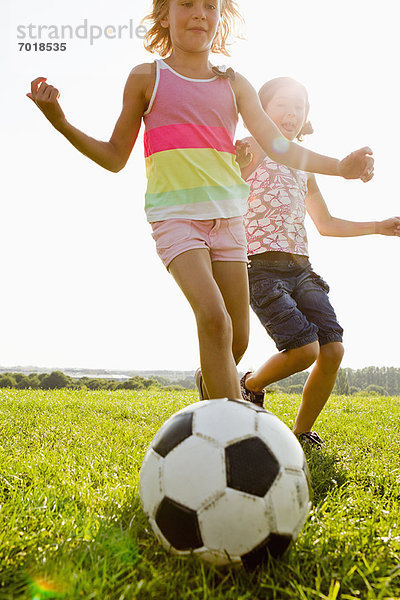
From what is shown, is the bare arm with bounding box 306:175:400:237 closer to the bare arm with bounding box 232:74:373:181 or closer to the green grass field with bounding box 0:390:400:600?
the bare arm with bounding box 232:74:373:181

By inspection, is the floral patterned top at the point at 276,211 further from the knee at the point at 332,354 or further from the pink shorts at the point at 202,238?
the pink shorts at the point at 202,238

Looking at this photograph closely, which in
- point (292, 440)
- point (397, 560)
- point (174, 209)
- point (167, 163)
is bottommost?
point (397, 560)

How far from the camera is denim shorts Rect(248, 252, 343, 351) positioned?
3.77 meters

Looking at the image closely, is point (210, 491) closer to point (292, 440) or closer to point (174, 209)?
point (292, 440)

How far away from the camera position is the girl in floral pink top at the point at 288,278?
380cm

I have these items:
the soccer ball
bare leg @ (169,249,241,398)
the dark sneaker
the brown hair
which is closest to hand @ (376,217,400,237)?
the brown hair

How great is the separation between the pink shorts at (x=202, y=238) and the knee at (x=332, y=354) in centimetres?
141

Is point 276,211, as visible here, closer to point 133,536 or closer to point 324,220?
point 324,220

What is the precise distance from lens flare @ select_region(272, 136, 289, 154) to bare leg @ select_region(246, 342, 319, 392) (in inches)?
58.1

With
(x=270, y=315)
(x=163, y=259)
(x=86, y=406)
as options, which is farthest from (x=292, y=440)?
(x=86, y=406)

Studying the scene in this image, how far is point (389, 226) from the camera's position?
13.9 feet

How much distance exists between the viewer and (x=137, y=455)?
10.8ft

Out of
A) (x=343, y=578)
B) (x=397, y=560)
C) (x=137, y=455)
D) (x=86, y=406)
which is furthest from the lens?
(x=86, y=406)

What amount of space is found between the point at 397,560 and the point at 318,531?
0.31 metres
